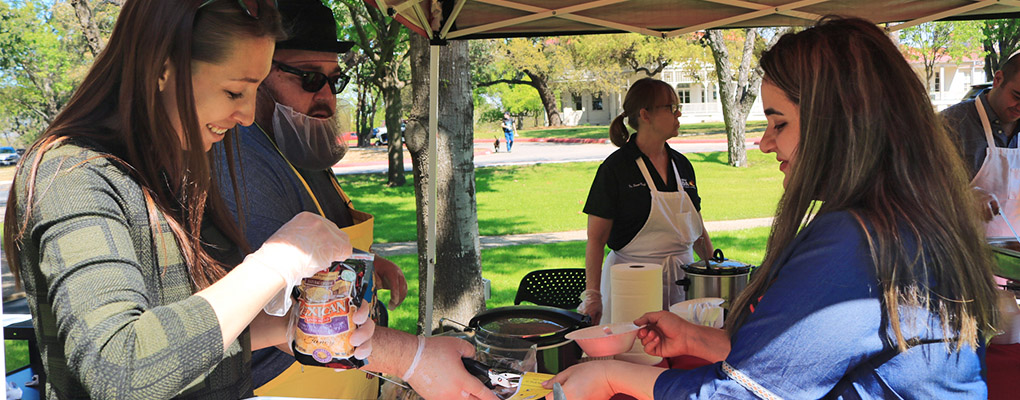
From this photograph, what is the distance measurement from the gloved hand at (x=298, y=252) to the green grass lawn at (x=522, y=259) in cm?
488

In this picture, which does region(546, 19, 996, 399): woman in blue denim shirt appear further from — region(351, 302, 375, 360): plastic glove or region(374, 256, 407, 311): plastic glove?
region(374, 256, 407, 311): plastic glove

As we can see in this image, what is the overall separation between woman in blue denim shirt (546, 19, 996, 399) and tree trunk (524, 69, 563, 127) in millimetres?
32486

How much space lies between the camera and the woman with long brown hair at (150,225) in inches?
40.4

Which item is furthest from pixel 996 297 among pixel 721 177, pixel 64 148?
pixel 721 177

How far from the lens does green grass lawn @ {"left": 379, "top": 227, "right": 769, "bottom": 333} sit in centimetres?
673

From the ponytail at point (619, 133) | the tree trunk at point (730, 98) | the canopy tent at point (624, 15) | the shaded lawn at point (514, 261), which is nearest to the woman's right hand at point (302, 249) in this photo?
the canopy tent at point (624, 15)

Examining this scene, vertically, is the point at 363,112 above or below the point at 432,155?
above

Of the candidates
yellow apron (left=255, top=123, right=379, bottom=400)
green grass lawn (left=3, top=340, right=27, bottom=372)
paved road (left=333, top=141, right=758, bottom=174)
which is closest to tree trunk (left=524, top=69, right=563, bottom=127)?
paved road (left=333, top=141, right=758, bottom=174)

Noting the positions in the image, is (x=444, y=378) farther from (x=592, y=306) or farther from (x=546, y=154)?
(x=546, y=154)

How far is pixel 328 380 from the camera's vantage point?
6.73ft

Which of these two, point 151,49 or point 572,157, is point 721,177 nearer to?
point 572,157

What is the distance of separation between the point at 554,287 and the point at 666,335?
82.4 inches

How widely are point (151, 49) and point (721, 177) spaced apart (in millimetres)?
15372

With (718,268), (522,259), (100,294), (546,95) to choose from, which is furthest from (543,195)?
(546,95)
